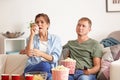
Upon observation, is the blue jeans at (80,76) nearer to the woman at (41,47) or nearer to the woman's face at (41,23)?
the woman at (41,47)

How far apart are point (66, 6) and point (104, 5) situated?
0.55m

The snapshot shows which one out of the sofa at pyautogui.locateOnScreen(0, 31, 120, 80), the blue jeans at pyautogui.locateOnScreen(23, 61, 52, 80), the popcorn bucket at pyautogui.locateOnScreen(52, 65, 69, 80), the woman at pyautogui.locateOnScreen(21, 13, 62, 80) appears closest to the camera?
the popcorn bucket at pyautogui.locateOnScreen(52, 65, 69, 80)

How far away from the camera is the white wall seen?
3859 millimetres

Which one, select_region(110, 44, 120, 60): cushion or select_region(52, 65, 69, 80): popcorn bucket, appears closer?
select_region(52, 65, 69, 80): popcorn bucket

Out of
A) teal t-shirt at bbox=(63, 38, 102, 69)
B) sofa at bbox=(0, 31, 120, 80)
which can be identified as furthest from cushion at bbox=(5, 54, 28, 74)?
teal t-shirt at bbox=(63, 38, 102, 69)

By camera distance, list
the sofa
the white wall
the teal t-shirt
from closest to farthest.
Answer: the sofa < the teal t-shirt < the white wall

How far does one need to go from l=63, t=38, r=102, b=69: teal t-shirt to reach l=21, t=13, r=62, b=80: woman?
0.56ft

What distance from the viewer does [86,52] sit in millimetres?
2611

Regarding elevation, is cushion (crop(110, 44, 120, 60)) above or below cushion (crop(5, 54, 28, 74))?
above

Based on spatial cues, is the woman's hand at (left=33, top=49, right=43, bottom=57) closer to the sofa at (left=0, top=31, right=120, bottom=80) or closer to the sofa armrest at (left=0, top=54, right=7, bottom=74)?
the sofa at (left=0, top=31, right=120, bottom=80)

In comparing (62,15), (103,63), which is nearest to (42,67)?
(103,63)

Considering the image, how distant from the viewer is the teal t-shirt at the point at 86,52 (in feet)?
8.48

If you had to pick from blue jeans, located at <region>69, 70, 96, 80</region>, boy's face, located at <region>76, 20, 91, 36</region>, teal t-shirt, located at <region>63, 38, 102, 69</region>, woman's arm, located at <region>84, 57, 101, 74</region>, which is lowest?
blue jeans, located at <region>69, 70, 96, 80</region>

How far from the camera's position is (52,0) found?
389 centimetres
